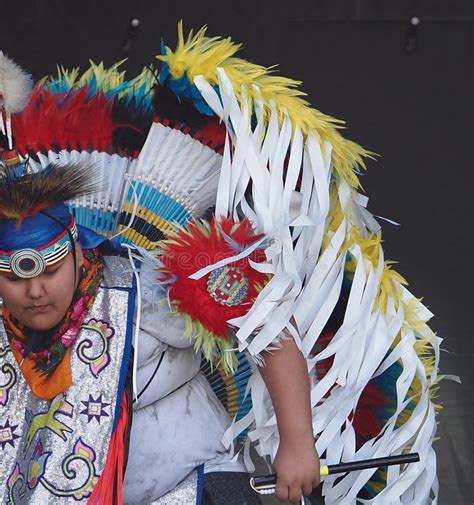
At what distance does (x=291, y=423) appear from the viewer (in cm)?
233

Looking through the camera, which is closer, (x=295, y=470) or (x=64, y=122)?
(x=295, y=470)

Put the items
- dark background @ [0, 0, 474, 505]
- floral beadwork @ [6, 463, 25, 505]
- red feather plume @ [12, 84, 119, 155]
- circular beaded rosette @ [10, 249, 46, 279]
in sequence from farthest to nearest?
dark background @ [0, 0, 474, 505]
red feather plume @ [12, 84, 119, 155]
floral beadwork @ [6, 463, 25, 505]
circular beaded rosette @ [10, 249, 46, 279]

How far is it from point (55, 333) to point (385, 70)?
1957 mm

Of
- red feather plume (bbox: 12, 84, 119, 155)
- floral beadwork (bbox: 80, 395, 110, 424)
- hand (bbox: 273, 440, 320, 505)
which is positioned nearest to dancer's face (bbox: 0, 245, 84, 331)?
floral beadwork (bbox: 80, 395, 110, 424)

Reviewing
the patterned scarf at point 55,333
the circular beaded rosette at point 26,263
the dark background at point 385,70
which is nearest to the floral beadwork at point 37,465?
the patterned scarf at point 55,333

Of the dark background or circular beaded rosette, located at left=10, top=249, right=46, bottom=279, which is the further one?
the dark background

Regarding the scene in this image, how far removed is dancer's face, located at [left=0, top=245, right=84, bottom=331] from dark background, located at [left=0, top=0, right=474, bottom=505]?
5.83 feet

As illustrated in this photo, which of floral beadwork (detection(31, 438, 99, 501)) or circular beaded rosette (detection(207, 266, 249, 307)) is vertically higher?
circular beaded rosette (detection(207, 266, 249, 307))

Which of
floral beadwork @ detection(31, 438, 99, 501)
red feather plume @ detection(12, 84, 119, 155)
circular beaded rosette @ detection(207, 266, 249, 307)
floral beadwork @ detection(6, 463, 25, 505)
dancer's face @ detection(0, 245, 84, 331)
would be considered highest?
red feather plume @ detection(12, 84, 119, 155)

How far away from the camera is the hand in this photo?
7.59 ft

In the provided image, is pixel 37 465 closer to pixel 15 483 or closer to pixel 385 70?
pixel 15 483

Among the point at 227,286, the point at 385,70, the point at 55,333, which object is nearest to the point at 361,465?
the point at 227,286

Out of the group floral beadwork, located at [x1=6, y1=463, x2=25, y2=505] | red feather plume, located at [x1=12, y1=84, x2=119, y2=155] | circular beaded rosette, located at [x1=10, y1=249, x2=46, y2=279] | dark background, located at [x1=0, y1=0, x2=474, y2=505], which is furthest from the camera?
dark background, located at [x1=0, y1=0, x2=474, y2=505]

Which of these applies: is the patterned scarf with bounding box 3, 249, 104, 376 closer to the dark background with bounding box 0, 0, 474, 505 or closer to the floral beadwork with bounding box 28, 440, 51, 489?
the floral beadwork with bounding box 28, 440, 51, 489
